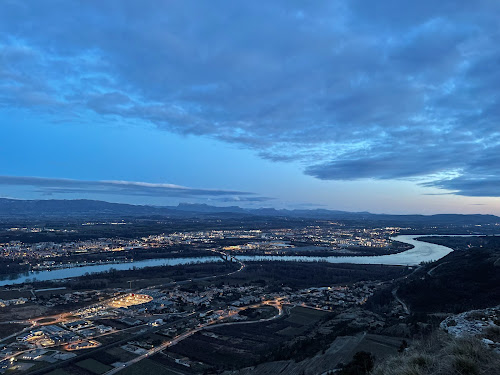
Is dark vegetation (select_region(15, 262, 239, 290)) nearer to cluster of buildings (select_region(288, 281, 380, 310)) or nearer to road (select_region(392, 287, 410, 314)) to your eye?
cluster of buildings (select_region(288, 281, 380, 310))

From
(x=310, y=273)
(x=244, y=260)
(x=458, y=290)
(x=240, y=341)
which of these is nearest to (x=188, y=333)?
(x=240, y=341)

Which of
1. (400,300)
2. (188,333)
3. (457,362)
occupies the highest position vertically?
(457,362)

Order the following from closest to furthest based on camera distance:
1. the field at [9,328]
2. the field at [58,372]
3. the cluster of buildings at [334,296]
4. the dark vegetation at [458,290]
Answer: the field at [58,372] → the dark vegetation at [458,290] → the field at [9,328] → the cluster of buildings at [334,296]

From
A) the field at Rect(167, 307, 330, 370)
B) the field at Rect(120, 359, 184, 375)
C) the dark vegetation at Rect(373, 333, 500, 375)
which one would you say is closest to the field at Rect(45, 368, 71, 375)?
the field at Rect(120, 359, 184, 375)

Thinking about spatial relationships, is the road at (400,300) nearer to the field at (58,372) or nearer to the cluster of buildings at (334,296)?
the cluster of buildings at (334,296)

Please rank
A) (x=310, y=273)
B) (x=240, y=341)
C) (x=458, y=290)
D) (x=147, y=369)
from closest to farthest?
(x=147, y=369) → (x=240, y=341) → (x=458, y=290) → (x=310, y=273)

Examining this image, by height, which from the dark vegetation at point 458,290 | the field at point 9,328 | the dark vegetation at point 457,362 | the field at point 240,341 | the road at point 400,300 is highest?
the dark vegetation at point 457,362

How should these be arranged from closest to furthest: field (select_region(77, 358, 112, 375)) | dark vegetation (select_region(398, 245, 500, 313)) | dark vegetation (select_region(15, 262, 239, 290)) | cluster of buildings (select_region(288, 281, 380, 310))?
field (select_region(77, 358, 112, 375)), dark vegetation (select_region(398, 245, 500, 313)), cluster of buildings (select_region(288, 281, 380, 310)), dark vegetation (select_region(15, 262, 239, 290))

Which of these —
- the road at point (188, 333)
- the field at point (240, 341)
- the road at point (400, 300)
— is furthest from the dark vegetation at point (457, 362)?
the road at point (400, 300)

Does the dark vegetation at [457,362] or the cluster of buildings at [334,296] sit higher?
the dark vegetation at [457,362]

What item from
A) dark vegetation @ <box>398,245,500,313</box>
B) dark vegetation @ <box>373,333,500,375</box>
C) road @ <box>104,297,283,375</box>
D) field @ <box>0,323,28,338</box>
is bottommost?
field @ <box>0,323,28,338</box>

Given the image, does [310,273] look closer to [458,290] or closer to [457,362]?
[458,290]
